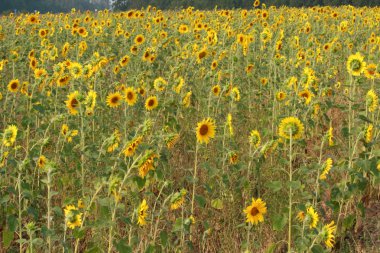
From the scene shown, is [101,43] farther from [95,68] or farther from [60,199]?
[60,199]

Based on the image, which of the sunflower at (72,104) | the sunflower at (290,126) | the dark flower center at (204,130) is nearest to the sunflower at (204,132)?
the dark flower center at (204,130)

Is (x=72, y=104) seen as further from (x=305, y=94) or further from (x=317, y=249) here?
(x=317, y=249)

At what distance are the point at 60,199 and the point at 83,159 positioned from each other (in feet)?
1.45

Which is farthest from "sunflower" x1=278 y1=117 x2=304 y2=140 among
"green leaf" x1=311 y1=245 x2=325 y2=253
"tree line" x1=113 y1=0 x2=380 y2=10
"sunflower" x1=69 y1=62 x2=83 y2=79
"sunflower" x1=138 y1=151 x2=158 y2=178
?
"tree line" x1=113 y1=0 x2=380 y2=10

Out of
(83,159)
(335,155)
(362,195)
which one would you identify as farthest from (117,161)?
(335,155)

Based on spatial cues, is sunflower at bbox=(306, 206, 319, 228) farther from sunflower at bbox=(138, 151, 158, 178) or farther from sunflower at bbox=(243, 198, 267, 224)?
sunflower at bbox=(138, 151, 158, 178)

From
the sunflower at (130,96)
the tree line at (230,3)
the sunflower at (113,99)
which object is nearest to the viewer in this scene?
the sunflower at (130,96)

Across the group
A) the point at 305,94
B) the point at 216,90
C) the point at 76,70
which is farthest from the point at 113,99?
the point at 305,94

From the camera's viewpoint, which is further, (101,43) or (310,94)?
(101,43)

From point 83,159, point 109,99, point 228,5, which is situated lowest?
point 83,159

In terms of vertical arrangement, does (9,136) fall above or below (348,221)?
above

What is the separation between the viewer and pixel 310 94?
4227 mm

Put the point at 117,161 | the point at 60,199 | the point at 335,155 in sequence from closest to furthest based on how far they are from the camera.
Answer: the point at 117,161 → the point at 60,199 → the point at 335,155

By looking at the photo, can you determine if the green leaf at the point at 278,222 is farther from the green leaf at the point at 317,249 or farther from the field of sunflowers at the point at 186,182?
the green leaf at the point at 317,249
